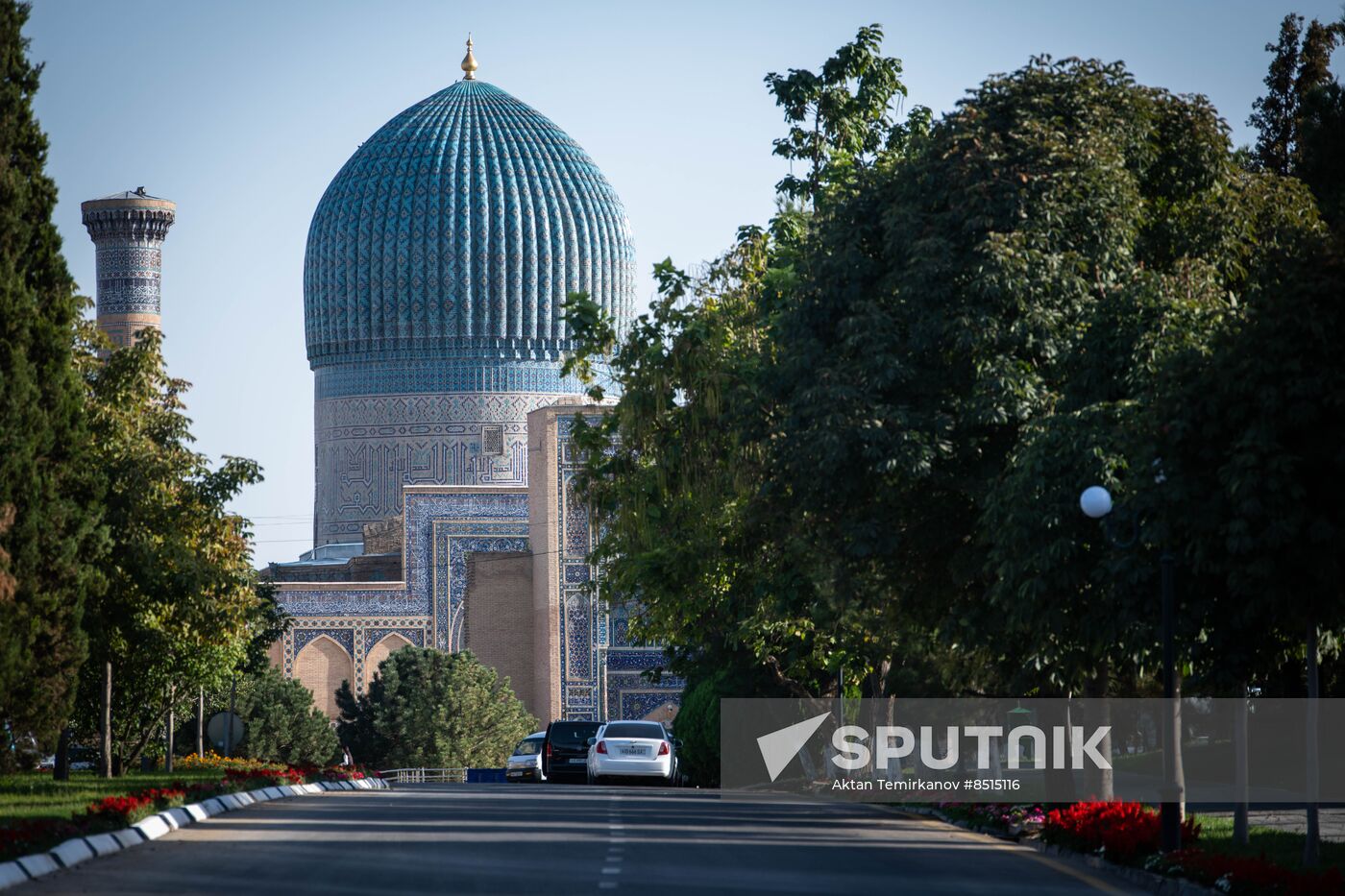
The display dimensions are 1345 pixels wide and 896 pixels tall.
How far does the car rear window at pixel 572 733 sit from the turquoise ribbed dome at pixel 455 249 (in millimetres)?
29289

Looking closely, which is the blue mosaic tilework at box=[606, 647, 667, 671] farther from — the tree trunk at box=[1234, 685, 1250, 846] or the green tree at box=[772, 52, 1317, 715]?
the tree trunk at box=[1234, 685, 1250, 846]

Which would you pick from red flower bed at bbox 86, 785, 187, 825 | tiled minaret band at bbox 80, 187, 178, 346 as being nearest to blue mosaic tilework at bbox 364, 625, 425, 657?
tiled minaret band at bbox 80, 187, 178, 346

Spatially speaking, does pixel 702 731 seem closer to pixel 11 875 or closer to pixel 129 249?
pixel 11 875

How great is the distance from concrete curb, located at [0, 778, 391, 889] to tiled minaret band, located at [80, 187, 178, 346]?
45336mm

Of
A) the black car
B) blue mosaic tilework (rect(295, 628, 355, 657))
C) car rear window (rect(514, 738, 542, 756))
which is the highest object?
blue mosaic tilework (rect(295, 628, 355, 657))

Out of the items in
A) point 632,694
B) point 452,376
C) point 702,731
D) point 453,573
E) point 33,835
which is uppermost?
point 452,376

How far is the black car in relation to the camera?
33.0 m

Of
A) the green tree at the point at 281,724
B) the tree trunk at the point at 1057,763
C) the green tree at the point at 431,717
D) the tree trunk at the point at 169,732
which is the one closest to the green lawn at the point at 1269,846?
the tree trunk at the point at 1057,763

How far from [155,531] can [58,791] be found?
4621 millimetres

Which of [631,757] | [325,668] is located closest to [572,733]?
[631,757]

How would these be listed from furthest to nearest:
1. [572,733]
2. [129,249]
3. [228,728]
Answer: [129,249] → [572,733] → [228,728]

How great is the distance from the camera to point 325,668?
57312mm

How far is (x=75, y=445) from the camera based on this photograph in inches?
763

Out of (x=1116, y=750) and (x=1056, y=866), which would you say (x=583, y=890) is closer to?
(x=1056, y=866)
